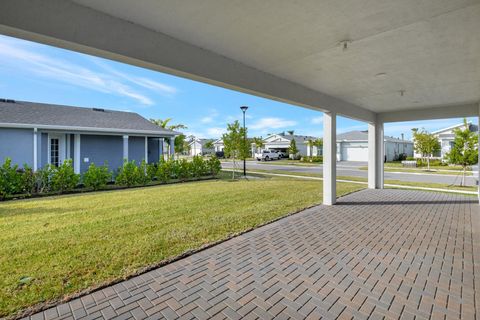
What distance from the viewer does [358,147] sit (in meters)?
33.1

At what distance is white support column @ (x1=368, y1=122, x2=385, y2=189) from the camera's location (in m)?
10.3

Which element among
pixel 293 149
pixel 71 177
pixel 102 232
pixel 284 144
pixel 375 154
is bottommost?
pixel 102 232

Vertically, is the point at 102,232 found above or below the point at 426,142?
below

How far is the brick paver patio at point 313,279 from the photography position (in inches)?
101

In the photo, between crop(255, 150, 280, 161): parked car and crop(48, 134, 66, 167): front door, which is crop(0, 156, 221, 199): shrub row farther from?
crop(255, 150, 280, 161): parked car

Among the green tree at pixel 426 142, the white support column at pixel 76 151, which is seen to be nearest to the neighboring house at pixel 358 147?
the green tree at pixel 426 142

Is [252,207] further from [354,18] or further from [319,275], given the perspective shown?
[354,18]

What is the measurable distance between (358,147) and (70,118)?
32.4m

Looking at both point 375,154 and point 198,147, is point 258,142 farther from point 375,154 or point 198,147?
point 375,154

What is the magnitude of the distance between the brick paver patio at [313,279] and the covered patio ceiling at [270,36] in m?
2.88

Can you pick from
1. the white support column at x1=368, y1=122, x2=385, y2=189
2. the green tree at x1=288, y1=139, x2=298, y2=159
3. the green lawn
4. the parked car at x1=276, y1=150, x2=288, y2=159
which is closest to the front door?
the green lawn

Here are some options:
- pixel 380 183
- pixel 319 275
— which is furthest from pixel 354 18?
pixel 380 183

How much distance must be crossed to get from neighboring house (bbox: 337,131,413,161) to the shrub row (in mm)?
26708

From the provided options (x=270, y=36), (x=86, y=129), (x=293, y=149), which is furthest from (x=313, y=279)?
(x=293, y=149)
